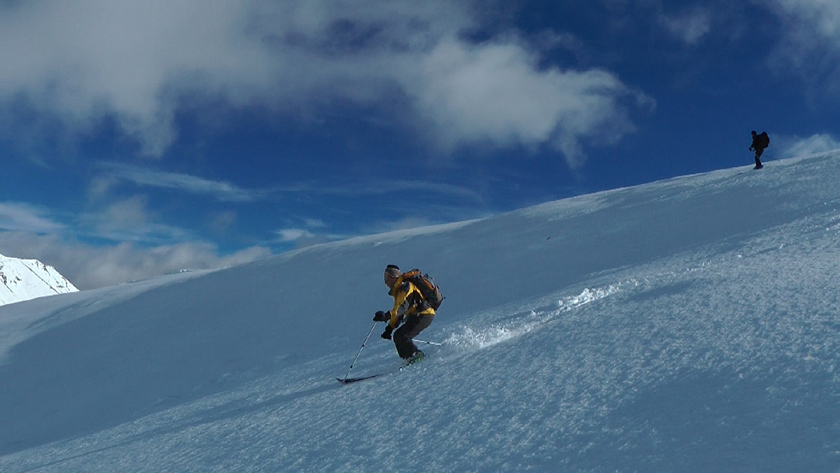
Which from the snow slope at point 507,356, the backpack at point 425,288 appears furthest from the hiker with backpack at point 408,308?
the snow slope at point 507,356

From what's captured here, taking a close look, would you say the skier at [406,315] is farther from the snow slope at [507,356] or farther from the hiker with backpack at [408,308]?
the snow slope at [507,356]

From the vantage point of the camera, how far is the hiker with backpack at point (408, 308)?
682 centimetres

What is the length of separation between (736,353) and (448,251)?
1159 centimetres

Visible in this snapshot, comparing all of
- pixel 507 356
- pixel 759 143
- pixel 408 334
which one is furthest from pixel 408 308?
pixel 759 143

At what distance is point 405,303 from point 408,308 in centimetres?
7

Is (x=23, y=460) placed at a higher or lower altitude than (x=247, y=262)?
lower

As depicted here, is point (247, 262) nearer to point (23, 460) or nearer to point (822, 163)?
point (23, 460)

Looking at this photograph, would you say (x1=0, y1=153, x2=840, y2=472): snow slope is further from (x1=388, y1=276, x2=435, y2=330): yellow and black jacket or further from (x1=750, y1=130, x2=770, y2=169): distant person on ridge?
(x1=750, y1=130, x2=770, y2=169): distant person on ridge

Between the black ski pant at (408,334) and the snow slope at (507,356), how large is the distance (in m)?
0.32

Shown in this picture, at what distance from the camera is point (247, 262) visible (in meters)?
19.4

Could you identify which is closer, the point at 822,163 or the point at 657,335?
the point at 657,335

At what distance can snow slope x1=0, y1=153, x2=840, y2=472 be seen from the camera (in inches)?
126

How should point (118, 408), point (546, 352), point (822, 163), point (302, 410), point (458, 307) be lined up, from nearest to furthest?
point (546, 352)
point (302, 410)
point (118, 408)
point (458, 307)
point (822, 163)

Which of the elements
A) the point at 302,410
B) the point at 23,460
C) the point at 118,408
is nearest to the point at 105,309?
the point at 118,408
